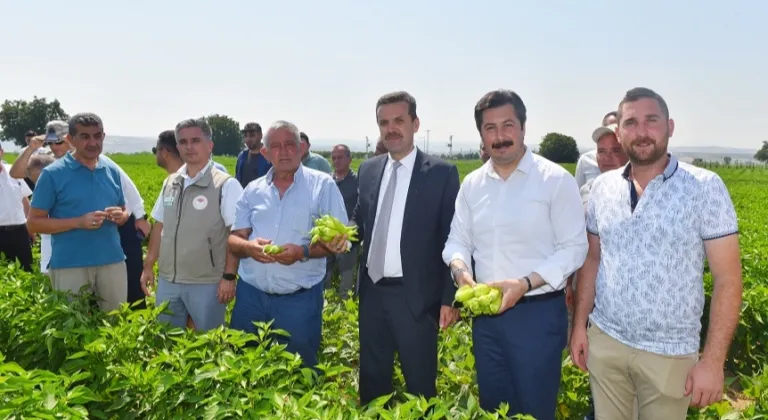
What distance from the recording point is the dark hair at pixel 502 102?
280cm

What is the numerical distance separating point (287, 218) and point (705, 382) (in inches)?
100

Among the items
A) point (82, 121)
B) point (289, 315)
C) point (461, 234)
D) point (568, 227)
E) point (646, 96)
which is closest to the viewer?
point (646, 96)

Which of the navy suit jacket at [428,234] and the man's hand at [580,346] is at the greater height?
the navy suit jacket at [428,234]

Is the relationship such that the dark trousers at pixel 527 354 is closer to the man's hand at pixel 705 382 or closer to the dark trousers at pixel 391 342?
the dark trousers at pixel 391 342

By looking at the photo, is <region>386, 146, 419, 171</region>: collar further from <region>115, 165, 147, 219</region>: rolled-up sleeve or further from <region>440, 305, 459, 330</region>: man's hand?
<region>115, 165, 147, 219</region>: rolled-up sleeve

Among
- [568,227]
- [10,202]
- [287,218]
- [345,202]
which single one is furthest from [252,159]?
[568,227]

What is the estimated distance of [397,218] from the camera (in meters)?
3.30

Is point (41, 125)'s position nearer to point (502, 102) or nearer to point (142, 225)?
point (142, 225)

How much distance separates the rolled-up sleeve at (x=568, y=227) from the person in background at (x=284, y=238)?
1.50m

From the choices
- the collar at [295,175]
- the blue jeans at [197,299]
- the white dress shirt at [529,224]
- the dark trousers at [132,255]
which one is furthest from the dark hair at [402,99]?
the dark trousers at [132,255]

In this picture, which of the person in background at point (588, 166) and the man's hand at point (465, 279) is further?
the person in background at point (588, 166)

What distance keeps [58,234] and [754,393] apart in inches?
185

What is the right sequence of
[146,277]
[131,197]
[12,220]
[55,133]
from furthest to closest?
[12,220] → [55,133] → [131,197] → [146,277]

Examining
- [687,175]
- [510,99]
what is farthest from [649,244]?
[510,99]
